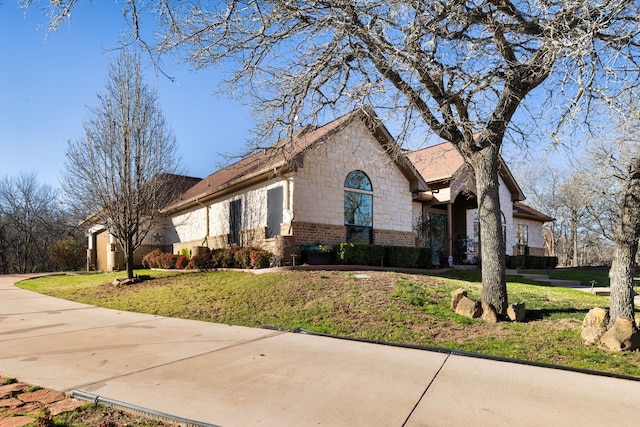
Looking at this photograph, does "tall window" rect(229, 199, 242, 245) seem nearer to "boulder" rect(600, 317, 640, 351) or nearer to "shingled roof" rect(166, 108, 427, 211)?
"shingled roof" rect(166, 108, 427, 211)

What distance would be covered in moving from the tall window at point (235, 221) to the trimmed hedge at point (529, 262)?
1365cm

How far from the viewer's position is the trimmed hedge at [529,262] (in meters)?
21.7

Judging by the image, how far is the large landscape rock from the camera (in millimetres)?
6195

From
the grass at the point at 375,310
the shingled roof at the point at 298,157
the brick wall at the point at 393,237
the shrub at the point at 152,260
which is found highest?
the shingled roof at the point at 298,157

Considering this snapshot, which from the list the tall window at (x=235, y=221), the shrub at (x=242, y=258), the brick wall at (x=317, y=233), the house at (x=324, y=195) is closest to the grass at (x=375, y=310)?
the shrub at (x=242, y=258)

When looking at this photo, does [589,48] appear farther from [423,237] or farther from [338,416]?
[423,237]

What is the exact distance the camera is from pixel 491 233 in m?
8.12

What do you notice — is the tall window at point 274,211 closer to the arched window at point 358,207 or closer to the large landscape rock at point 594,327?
the arched window at point 358,207

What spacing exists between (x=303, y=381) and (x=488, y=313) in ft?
15.6

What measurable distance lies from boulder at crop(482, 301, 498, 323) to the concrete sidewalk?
8.34 ft

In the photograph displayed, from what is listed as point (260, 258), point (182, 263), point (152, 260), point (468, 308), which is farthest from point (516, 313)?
point (152, 260)

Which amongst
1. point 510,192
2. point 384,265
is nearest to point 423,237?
point 384,265

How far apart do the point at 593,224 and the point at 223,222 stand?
31027 mm

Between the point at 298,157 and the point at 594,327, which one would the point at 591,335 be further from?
the point at 298,157
